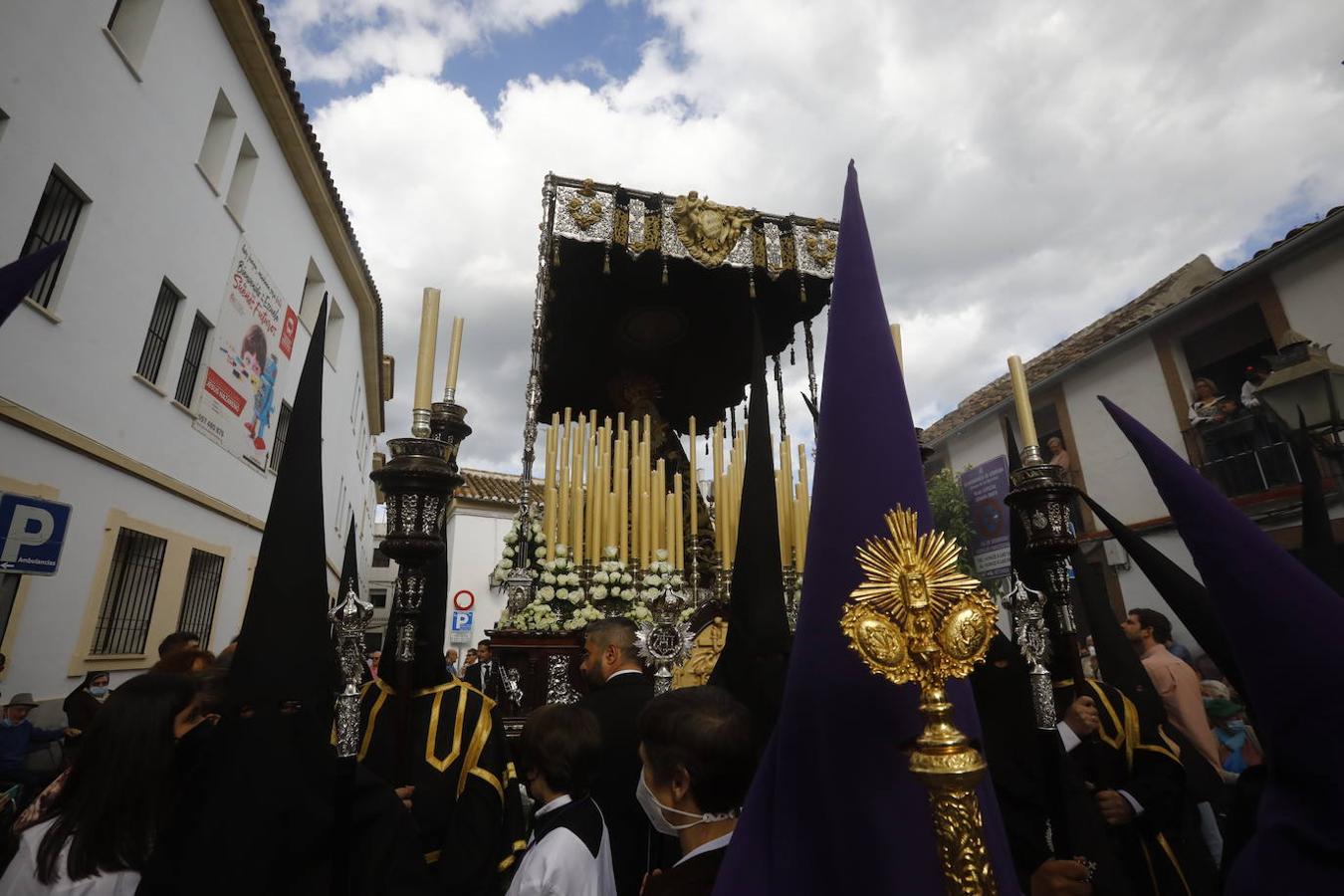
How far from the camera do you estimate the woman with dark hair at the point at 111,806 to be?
178 cm

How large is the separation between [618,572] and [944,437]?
15.0 metres

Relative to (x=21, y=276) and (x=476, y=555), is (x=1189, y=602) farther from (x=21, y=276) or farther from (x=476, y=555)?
(x=476, y=555)

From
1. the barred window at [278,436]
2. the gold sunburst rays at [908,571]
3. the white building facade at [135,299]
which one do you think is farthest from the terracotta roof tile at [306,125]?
the gold sunburst rays at [908,571]

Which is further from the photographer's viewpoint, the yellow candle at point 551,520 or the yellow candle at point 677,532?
the yellow candle at point 677,532

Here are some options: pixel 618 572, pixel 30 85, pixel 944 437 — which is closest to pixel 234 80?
pixel 30 85

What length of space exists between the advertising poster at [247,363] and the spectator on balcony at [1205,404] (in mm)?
16164

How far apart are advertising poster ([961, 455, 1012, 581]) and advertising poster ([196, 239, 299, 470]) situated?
565 inches

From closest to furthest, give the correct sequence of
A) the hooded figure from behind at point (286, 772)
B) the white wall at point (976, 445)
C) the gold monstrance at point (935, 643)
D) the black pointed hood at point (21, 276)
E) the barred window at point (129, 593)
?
the gold monstrance at point (935, 643)
the black pointed hood at point (21, 276)
the hooded figure from behind at point (286, 772)
the barred window at point (129, 593)
the white wall at point (976, 445)

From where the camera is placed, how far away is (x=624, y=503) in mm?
4926

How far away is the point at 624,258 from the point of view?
21.5 ft

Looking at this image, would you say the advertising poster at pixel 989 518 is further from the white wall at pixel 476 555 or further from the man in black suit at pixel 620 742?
the white wall at pixel 476 555

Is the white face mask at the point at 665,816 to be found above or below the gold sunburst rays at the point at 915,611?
below

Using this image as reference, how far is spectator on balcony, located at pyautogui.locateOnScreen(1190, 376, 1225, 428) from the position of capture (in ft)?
37.3

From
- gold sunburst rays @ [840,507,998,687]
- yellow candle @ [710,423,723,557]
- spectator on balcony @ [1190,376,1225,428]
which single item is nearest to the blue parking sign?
yellow candle @ [710,423,723,557]
